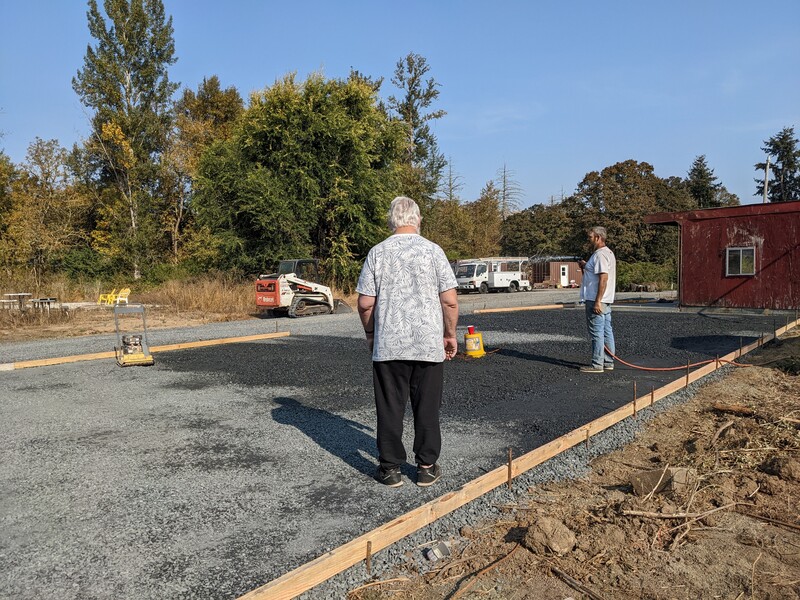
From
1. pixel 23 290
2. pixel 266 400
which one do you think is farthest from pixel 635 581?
pixel 23 290

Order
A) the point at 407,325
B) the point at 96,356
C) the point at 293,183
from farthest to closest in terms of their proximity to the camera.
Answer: the point at 293,183 < the point at 96,356 < the point at 407,325

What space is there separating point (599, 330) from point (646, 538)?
486 cm

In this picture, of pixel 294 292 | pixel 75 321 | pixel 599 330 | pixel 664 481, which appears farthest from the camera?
pixel 294 292

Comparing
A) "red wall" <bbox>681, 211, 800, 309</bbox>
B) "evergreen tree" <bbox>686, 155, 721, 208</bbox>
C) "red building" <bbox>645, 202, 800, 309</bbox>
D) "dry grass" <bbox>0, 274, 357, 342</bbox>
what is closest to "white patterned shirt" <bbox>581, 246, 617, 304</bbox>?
"red building" <bbox>645, 202, 800, 309</bbox>

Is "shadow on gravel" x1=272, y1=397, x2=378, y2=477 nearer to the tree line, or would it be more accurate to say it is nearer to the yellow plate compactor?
the yellow plate compactor

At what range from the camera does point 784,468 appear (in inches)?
153

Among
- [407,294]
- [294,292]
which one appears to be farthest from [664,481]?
[294,292]

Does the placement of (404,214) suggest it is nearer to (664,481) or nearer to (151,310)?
(664,481)

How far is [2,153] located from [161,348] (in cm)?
2797

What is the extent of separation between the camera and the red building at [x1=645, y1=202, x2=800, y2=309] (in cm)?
1694

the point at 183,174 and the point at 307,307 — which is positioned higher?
the point at 183,174

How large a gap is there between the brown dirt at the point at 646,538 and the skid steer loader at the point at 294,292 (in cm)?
1486

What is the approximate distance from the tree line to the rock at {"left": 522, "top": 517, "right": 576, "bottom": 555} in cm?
2394

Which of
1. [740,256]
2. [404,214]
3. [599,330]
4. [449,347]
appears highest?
[404,214]
